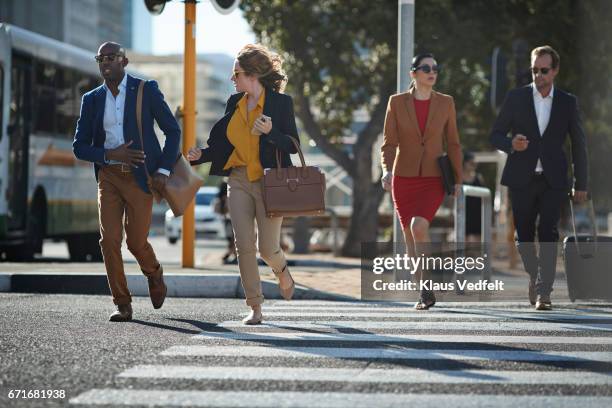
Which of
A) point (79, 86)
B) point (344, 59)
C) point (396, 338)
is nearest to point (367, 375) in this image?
point (396, 338)

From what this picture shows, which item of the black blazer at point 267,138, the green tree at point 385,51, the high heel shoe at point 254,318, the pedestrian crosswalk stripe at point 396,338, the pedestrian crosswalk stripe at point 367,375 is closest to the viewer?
the pedestrian crosswalk stripe at point 367,375

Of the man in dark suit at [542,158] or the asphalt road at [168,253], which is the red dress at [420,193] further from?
the asphalt road at [168,253]

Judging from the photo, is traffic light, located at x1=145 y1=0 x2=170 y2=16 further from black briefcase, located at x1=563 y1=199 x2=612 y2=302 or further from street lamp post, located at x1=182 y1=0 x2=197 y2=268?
black briefcase, located at x1=563 y1=199 x2=612 y2=302

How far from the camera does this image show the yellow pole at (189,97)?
13.0 meters

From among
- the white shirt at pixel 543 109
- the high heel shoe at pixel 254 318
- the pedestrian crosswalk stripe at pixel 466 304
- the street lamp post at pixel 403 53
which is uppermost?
the street lamp post at pixel 403 53

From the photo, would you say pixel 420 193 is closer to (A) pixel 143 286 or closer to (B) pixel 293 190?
(B) pixel 293 190

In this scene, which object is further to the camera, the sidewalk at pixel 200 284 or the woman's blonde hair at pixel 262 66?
the sidewalk at pixel 200 284

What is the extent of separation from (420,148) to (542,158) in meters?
0.90

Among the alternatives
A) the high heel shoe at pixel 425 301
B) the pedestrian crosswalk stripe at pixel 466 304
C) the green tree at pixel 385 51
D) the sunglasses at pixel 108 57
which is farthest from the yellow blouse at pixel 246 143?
the green tree at pixel 385 51

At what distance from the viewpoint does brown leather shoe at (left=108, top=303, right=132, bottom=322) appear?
8.45 metres

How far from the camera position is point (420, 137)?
9.27 meters

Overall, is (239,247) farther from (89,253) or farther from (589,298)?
(89,253)

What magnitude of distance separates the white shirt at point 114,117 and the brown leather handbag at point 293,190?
3.79ft

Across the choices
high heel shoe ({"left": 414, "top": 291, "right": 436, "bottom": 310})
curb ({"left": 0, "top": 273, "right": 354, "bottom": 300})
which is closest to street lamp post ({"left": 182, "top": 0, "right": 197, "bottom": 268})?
curb ({"left": 0, "top": 273, "right": 354, "bottom": 300})
